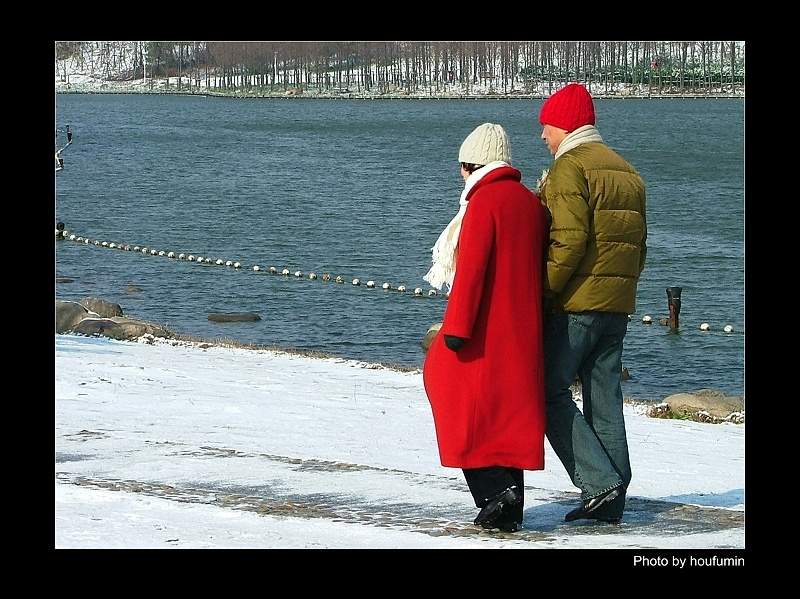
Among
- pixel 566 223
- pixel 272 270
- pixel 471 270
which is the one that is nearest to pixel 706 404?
pixel 566 223

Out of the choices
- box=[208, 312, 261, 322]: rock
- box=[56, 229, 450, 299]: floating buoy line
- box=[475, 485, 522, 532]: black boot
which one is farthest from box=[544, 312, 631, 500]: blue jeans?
box=[56, 229, 450, 299]: floating buoy line

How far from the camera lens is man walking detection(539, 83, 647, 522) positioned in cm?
620

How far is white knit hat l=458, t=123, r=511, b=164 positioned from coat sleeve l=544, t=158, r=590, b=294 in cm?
25

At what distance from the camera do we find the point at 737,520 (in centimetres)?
669

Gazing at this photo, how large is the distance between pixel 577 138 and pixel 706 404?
8.30 m

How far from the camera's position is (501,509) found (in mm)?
6316

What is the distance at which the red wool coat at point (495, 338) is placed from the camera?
610 centimetres

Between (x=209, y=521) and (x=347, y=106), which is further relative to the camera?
(x=347, y=106)

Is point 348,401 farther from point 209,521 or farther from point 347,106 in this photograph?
point 347,106

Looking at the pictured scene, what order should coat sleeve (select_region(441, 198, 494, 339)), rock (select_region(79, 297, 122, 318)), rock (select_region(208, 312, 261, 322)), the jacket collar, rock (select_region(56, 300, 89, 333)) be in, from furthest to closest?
rock (select_region(208, 312, 261, 322)) → rock (select_region(79, 297, 122, 318)) → rock (select_region(56, 300, 89, 333)) → the jacket collar → coat sleeve (select_region(441, 198, 494, 339))

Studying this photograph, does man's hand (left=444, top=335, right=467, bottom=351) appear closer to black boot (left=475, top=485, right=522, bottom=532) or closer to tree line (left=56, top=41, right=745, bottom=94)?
black boot (left=475, top=485, right=522, bottom=532)

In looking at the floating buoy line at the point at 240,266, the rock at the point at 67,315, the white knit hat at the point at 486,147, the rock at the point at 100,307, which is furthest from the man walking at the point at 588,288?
the floating buoy line at the point at 240,266
